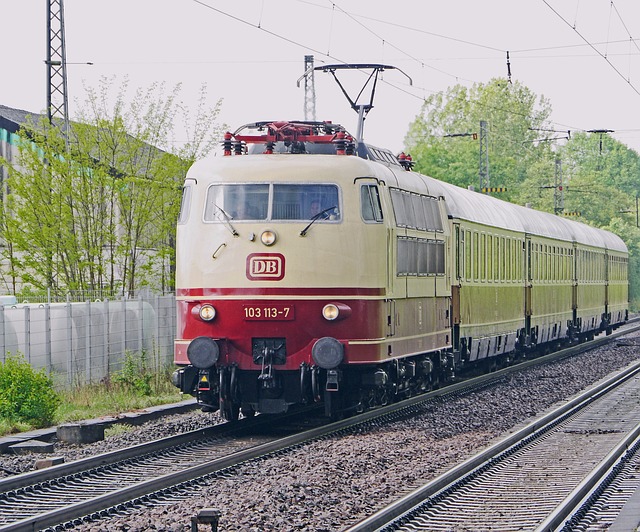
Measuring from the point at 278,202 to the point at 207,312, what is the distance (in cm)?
157

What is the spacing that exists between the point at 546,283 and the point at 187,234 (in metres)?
17.2

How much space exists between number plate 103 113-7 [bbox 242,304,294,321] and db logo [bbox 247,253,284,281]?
34 cm

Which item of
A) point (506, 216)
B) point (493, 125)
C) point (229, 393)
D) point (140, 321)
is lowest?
point (229, 393)

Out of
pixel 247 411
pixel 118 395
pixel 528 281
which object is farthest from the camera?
pixel 528 281

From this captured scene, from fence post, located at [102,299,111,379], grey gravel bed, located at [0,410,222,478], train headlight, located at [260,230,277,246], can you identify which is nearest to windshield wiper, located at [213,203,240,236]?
train headlight, located at [260,230,277,246]

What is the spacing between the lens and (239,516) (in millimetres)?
9406

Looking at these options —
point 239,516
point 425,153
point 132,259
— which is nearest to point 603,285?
point 132,259

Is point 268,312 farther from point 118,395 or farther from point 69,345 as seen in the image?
point 69,345

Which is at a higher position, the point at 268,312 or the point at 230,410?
the point at 268,312

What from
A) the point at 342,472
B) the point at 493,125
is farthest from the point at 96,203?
the point at 493,125

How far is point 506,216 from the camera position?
2697 centimetres

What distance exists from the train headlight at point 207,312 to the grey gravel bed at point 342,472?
1.55m

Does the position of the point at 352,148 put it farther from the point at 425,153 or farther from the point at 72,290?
the point at 425,153

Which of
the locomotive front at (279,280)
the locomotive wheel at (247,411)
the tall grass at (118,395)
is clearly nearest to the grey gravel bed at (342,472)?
the locomotive wheel at (247,411)
